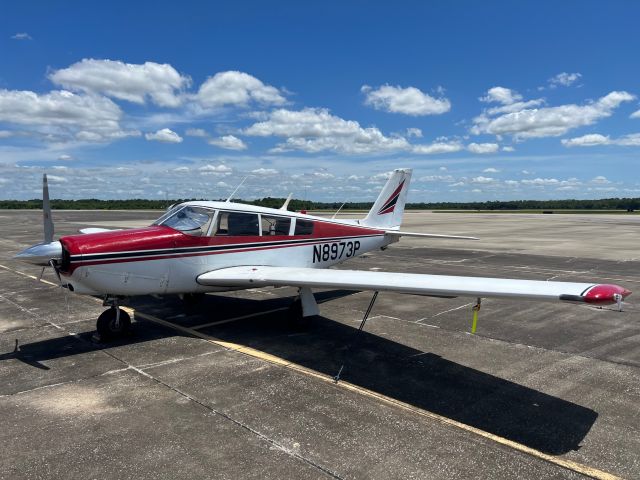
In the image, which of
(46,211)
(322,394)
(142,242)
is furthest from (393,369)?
(46,211)

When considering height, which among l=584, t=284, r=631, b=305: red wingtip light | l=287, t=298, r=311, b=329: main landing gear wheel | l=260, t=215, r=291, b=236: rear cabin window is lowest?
l=287, t=298, r=311, b=329: main landing gear wheel

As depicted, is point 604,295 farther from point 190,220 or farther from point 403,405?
point 190,220

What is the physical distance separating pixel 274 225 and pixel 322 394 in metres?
4.58

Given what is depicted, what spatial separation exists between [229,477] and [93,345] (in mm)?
4908

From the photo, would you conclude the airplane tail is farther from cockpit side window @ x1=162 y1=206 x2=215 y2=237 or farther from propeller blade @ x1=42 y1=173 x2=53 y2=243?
propeller blade @ x1=42 y1=173 x2=53 y2=243

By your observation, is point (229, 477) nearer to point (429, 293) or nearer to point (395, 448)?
point (395, 448)

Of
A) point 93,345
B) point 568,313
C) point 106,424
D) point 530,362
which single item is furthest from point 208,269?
point 568,313

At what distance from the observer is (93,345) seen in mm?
7656

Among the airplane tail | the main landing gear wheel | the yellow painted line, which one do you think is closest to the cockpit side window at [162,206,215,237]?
the yellow painted line

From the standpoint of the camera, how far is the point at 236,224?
8789 millimetres

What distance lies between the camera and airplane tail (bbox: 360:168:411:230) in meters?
12.8

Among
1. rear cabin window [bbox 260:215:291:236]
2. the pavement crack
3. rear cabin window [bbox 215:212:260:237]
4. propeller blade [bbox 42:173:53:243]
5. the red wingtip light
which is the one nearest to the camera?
the pavement crack

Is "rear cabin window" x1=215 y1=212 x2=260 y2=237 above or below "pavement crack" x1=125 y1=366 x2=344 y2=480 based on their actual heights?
above

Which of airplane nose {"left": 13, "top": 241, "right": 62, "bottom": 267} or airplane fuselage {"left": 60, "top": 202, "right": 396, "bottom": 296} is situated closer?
airplane nose {"left": 13, "top": 241, "right": 62, "bottom": 267}
